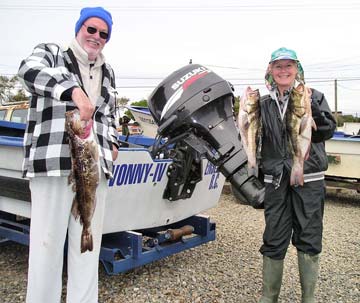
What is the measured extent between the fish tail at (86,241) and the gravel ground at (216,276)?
4.49 feet

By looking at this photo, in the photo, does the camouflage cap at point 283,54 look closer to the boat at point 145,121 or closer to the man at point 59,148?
the man at point 59,148

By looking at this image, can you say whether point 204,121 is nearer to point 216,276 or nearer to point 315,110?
point 315,110

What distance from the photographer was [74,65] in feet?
7.97

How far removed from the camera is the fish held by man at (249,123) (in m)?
2.96

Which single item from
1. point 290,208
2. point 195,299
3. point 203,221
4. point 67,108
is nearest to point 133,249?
point 195,299

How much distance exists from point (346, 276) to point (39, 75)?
3645 mm

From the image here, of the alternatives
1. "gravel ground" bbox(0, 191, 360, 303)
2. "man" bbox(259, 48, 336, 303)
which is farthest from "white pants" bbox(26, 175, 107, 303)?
"man" bbox(259, 48, 336, 303)

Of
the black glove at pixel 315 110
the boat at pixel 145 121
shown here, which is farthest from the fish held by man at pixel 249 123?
the boat at pixel 145 121

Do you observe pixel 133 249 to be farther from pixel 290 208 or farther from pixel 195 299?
pixel 290 208

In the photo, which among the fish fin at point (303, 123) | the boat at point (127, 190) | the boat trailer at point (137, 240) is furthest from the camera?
the boat trailer at point (137, 240)

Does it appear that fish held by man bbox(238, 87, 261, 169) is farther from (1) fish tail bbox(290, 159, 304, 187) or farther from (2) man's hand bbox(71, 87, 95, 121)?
(2) man's hand bbox(71, 87, 95, 121)

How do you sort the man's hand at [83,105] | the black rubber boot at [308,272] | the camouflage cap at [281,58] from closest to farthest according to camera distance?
1. the man's hand at [83,105]
2. the camouflage cap at [281,58]
3. the black rubber boot at [308,272]

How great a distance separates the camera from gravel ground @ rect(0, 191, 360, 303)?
3721 millimetres

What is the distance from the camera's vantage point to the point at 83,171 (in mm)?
2170
